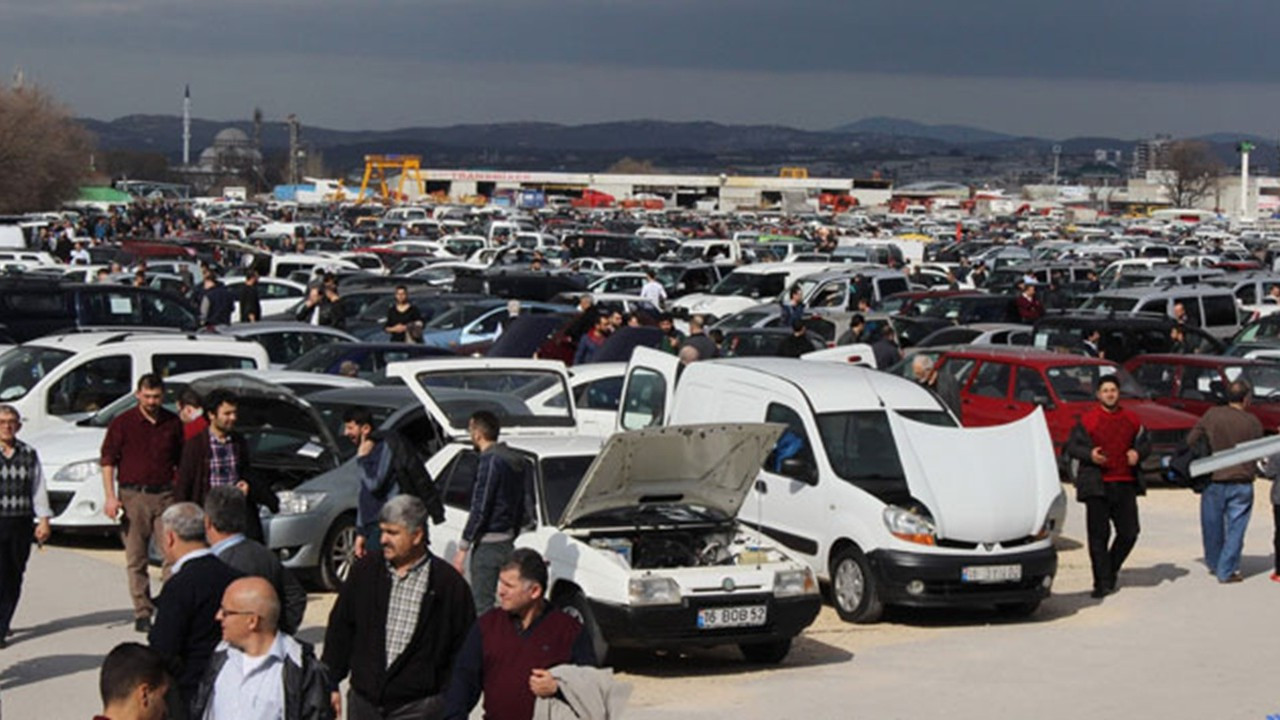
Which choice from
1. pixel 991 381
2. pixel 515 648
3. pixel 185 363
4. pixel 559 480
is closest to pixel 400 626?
pixel 515 648

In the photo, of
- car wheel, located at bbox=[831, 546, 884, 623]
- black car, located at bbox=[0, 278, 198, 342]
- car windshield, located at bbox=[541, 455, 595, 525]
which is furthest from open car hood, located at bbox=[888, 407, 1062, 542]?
black car, located at bbox=[0, 278, 198, 342]

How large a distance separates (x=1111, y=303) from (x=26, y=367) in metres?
21.5

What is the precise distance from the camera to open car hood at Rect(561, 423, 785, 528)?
12.1 metres

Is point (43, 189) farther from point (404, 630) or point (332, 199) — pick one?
point (404, 630)

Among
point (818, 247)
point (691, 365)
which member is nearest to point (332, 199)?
point (818, 247)

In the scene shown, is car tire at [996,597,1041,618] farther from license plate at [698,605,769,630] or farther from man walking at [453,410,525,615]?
man walking at [453,410,525,615]

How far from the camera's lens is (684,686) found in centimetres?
1232

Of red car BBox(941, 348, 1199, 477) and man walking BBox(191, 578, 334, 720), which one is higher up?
man walking BBox(191, 578, 334, 720)

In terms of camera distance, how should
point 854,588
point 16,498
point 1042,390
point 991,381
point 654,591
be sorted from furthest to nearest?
point 991,381
point 1042,390
point 854,588
point 16,498
point 654,591

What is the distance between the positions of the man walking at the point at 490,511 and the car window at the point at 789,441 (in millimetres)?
3879

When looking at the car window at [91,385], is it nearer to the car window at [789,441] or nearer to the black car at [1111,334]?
the car window at [789,441]

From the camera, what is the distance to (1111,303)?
35469mm

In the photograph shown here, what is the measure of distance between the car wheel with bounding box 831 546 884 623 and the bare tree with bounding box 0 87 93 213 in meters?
85.2

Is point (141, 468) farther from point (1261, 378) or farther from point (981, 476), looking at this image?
point (1261, 378)
